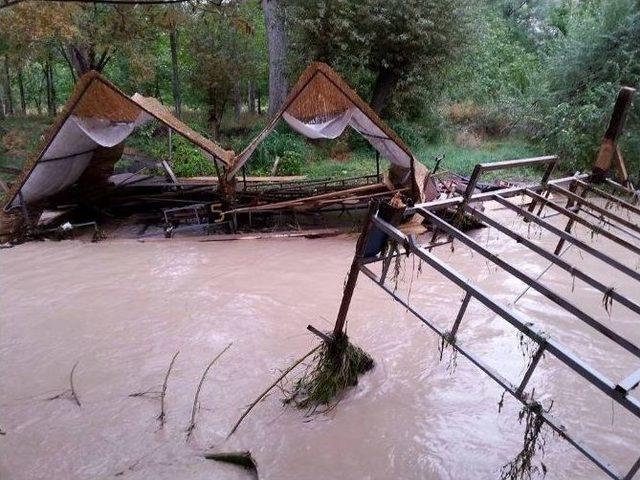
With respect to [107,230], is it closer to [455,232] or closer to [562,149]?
[455,232]

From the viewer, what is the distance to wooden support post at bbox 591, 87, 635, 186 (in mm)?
3969

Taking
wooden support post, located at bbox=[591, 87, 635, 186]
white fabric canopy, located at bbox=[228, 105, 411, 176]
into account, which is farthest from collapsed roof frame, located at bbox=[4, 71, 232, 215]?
wooden support post, located at bbox=[591, 87, 635, 186]

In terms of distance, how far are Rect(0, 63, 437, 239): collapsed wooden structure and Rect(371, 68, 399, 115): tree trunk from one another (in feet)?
17.4

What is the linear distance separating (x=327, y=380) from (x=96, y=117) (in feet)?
19.4

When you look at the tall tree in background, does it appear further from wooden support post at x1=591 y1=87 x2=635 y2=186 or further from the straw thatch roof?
wooden support post at x1=591 y1=87 x2=635 y2=186

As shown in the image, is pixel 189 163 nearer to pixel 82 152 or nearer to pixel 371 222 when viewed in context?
pixel 82 152

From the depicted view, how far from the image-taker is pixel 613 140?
13.4 feet

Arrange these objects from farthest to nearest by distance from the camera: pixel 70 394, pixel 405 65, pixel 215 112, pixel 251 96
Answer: pixel 251 96 < pixel 215 112 < pixel 405 65 < pixel 70 394

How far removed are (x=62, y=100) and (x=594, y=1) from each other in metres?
26.4

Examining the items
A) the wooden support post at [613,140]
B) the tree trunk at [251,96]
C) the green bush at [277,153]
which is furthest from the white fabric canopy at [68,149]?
the tree trunk at [251,96]

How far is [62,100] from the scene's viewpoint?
26.9 metres

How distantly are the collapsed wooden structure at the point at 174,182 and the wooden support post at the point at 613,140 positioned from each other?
2966 mm

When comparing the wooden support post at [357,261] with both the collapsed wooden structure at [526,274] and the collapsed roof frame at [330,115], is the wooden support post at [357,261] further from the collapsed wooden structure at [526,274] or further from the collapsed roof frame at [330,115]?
the collapsed roof frame at [330,115]

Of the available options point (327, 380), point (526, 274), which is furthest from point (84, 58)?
point (526, 274)
